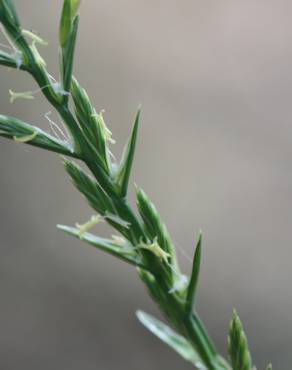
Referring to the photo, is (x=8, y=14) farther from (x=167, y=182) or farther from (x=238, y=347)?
(x=167, y=182)

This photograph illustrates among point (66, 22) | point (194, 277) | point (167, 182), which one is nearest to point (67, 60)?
point (66, 22)

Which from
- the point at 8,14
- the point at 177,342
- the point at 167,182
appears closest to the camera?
the point at 8,14

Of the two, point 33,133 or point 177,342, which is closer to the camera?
point 33,133

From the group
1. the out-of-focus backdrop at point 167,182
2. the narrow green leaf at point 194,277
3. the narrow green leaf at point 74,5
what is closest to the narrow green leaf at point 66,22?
the narrow green leaf at point 74,5

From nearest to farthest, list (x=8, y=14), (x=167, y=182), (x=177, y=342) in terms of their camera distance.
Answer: (x=8, y=14) → (x=177, y=342) → (x=167, y=182)

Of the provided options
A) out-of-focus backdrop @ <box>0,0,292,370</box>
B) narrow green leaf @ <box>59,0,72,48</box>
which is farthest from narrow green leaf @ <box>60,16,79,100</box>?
out-of-focus backdrop @ <box>0,0,292,370</box>

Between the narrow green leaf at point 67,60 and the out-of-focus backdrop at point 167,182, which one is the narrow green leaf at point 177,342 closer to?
the narrow green leaf at point 67,60

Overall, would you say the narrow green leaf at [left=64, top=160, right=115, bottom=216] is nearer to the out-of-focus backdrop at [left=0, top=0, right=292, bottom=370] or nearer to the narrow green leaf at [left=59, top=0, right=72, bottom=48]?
the narrow green leaf at [left=59, top=0, right=72, bottom=48]
